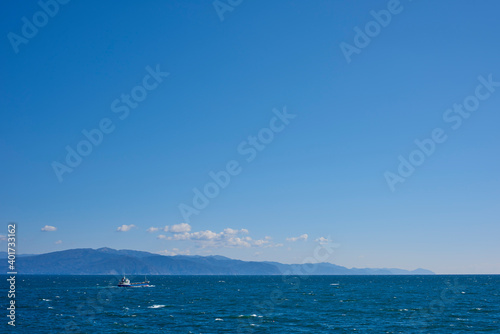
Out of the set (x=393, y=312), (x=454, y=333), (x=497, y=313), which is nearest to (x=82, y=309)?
(x=393, y=312)

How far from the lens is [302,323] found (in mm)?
66000

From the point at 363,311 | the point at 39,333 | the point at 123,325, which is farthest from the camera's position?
the point at 363,311

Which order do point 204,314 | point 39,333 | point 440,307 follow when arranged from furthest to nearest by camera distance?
point 440,307, point 204,314, point 39,333

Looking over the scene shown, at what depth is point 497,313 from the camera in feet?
253

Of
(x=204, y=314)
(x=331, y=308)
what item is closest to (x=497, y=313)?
(x=331, y=308)

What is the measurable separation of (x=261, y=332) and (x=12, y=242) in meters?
34.0

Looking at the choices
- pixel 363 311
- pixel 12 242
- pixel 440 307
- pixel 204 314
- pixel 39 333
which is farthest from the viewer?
pixel 440 307

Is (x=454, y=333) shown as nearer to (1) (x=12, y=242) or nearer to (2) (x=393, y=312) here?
(2) (x=393, y=312)

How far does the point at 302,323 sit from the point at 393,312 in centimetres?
2373

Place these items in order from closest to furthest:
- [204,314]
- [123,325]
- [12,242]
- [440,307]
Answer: [12,242] → [123,325] → [204,314] → [440,307]

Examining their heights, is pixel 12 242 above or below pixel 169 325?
above

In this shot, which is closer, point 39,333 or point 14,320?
point 39,333

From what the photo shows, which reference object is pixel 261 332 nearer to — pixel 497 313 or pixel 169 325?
pixel 169 325

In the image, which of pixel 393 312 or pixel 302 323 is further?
pixel 393 312
